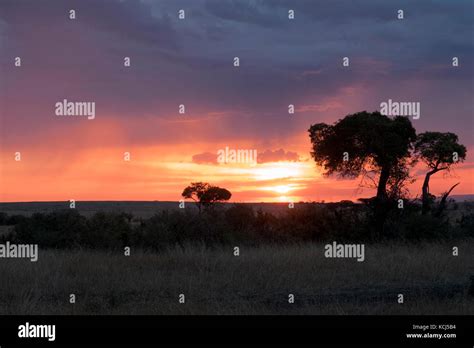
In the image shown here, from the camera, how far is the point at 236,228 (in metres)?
23.5

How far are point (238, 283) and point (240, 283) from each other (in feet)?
0.15

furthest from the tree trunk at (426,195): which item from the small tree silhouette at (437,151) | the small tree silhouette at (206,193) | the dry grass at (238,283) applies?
the small tree silhouette at (206,193)

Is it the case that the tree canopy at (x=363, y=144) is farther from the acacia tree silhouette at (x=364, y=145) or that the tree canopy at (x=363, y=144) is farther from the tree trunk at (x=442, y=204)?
the tree trunk at (x=442, y=204)

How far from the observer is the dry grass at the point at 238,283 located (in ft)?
33.6

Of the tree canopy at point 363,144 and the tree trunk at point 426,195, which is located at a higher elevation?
the tree canopy at point 363,144

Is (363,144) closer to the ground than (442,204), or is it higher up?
higher up

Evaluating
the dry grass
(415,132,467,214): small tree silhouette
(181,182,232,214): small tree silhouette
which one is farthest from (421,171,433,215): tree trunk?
(181,182,232,214): small tree silhouette

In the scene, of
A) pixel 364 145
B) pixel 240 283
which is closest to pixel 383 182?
pixel 364 145

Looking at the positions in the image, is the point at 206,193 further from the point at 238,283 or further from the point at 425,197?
the point at 238,283

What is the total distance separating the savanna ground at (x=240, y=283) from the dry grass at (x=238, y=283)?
0.07 ft
